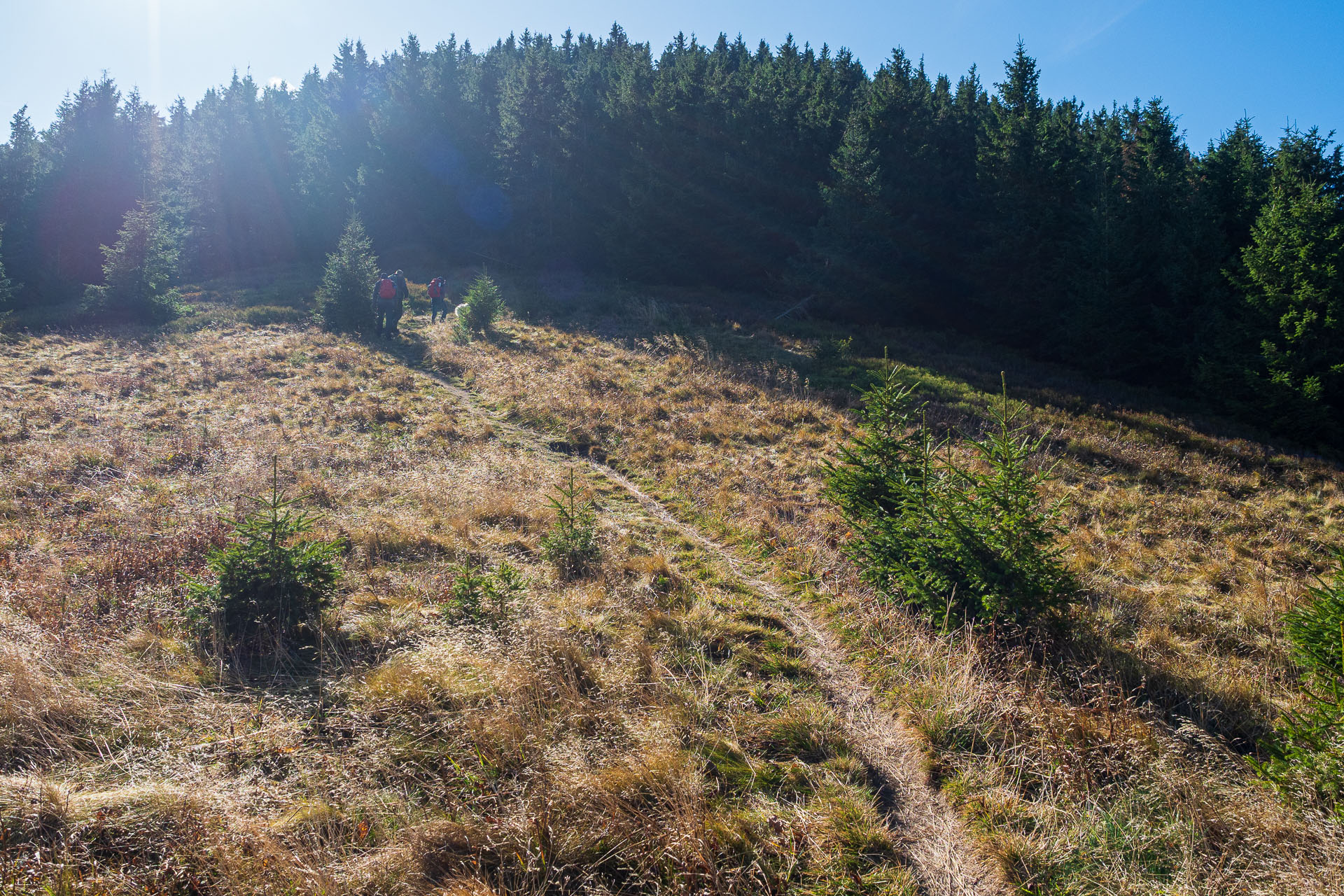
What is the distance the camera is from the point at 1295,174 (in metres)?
21.3

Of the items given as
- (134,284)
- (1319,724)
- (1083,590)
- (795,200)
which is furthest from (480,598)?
(795,200)

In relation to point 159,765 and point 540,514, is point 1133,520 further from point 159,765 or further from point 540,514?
point 159,765

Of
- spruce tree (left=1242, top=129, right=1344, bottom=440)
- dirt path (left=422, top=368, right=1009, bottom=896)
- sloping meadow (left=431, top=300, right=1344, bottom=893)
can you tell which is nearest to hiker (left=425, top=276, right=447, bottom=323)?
sloping meadow (left=431, top=300, right=1344, bottom=893)

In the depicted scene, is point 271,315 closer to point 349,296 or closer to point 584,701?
point 349,296

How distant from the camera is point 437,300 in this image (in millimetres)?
27438

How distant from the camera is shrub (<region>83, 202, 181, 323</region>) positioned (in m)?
25.1

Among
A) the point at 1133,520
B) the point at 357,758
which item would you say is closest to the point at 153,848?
the point at 357,758

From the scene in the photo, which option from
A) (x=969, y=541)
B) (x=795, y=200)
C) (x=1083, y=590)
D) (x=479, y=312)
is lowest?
(x=1083, y=590)

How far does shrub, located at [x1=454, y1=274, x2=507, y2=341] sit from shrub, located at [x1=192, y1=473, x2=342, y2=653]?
61.7ft

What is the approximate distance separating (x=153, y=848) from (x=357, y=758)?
3.28 feet

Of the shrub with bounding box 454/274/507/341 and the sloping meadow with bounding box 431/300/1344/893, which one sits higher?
the shrub with bounding box 454/274/507/341

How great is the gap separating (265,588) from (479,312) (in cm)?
1993

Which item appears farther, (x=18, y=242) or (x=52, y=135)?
(x=52, y=135)

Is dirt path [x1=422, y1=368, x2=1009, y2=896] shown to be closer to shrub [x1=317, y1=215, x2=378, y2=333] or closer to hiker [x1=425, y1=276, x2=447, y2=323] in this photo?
shrub [x1=317, y1=215, x2=378, y2=333]
